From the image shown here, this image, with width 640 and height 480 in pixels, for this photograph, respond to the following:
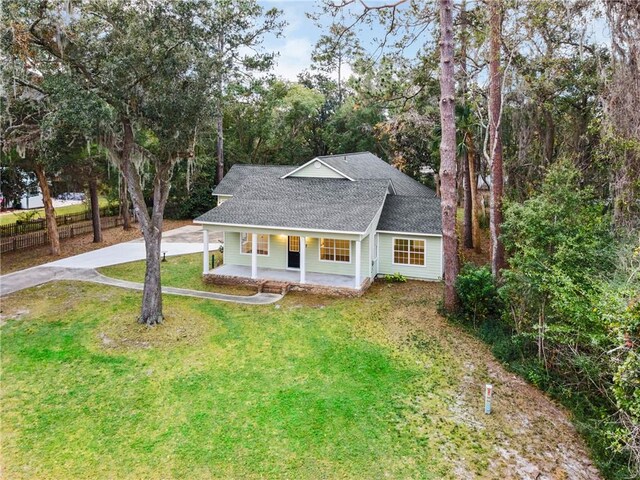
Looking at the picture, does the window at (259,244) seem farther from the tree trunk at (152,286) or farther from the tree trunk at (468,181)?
the tree trunk at (468,181)

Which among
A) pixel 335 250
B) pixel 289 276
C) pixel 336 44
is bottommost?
pixel 289 276

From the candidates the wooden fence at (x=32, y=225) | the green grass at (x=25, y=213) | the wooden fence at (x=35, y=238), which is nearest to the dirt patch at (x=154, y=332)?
the wooden fence at (x=35, y=238)

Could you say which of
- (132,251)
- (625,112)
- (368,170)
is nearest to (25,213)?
(132,251)

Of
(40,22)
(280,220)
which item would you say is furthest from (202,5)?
(280,220)

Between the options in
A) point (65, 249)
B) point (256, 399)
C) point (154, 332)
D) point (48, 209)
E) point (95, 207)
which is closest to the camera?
point (256, 399)

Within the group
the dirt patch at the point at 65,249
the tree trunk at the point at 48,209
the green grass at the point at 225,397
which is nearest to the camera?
the green grass at the point at 225,397

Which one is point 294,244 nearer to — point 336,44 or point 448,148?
point 448,148

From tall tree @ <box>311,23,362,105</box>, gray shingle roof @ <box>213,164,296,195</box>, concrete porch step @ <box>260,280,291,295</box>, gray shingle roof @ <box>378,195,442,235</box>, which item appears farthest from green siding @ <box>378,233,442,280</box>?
gray shingle roof @ <box>213,164,296,195</box>
